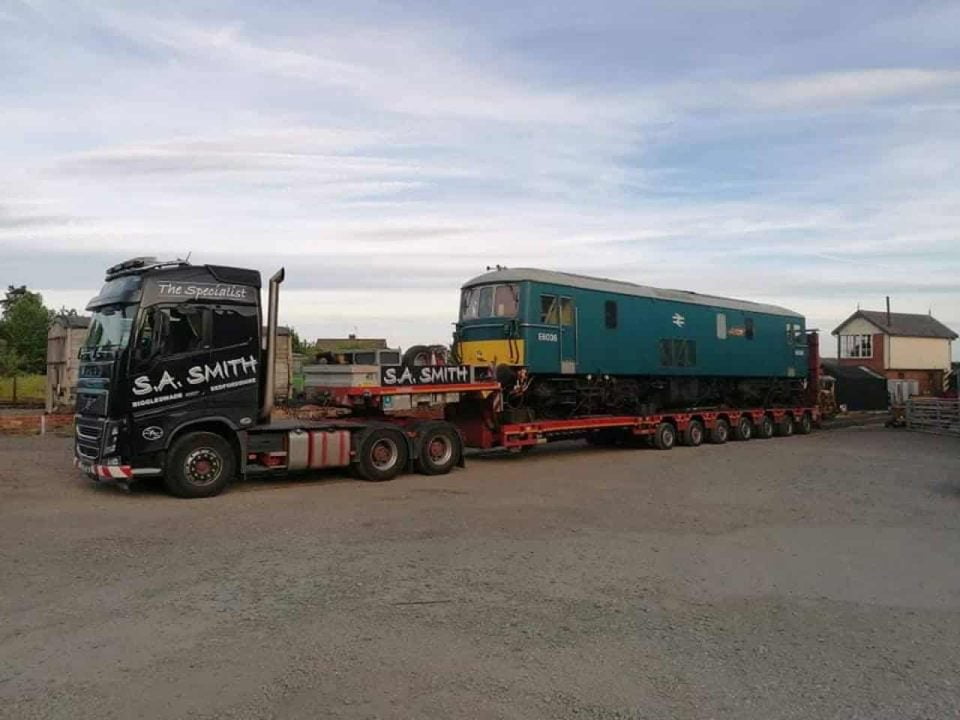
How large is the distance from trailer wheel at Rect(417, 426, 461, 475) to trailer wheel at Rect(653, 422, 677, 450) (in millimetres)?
7590

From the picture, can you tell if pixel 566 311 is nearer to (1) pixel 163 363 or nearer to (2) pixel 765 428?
(1) pixel 163 363

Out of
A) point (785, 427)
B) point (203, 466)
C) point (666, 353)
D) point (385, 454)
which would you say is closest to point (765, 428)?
point (785, 427)

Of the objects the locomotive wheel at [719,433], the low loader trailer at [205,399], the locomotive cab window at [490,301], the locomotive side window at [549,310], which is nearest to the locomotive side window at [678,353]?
the locomotive wheel at [719,433]

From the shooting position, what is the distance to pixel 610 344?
20.5 meters

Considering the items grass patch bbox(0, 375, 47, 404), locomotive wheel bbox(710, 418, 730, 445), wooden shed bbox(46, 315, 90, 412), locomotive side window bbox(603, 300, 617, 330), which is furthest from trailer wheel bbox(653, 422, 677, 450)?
grass patch bbox(0, 375, 47, 404)

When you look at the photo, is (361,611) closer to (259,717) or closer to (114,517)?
(259,717)

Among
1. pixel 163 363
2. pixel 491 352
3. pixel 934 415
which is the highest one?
pixel 491 352

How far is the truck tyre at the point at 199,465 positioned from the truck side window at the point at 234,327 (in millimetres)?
1390

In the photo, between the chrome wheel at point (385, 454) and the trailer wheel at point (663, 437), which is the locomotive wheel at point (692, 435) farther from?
the chrome wheel at point (385, 454)

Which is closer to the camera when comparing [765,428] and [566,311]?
[566,311]

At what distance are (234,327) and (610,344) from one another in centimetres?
987

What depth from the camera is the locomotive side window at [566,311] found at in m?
19.1

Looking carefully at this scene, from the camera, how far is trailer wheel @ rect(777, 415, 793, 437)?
2727 centimetres

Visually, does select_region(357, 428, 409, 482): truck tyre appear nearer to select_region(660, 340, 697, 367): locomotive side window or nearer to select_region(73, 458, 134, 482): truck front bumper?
select_region(73, 458, 134, 482): truck front bumper
